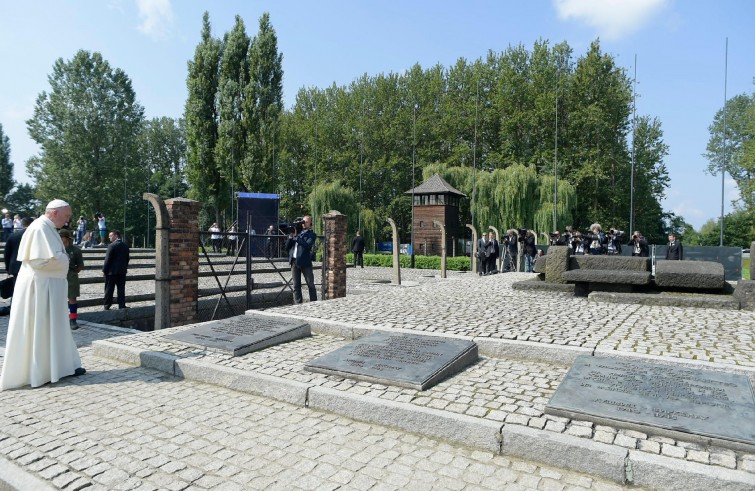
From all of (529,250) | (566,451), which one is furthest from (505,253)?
(566,451)

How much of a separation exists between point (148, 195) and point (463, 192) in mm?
33935

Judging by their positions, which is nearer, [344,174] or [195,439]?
[195,439]

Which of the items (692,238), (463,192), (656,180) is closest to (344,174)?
(463,192)

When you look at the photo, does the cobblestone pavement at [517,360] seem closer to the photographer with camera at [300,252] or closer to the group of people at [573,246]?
the photographer with camera at [300,252]

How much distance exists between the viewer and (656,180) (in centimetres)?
4678

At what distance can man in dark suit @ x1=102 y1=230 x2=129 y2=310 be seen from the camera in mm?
10086

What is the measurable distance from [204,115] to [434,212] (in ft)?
63.3

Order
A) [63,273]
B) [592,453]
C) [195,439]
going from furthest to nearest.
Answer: [63,273], [195,439], [592,453]

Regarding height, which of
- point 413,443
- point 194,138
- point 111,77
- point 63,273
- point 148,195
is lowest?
point 413,443

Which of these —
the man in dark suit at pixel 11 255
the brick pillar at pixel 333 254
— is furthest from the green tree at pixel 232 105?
the man in dark suit at pixel 11 255

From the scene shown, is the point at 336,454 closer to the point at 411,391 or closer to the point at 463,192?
the point at 411,391

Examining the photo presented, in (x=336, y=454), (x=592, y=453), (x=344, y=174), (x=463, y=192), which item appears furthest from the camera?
(x=344, y=174)

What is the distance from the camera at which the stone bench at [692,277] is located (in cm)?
964

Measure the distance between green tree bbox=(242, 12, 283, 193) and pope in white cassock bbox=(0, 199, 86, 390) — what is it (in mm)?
31064
